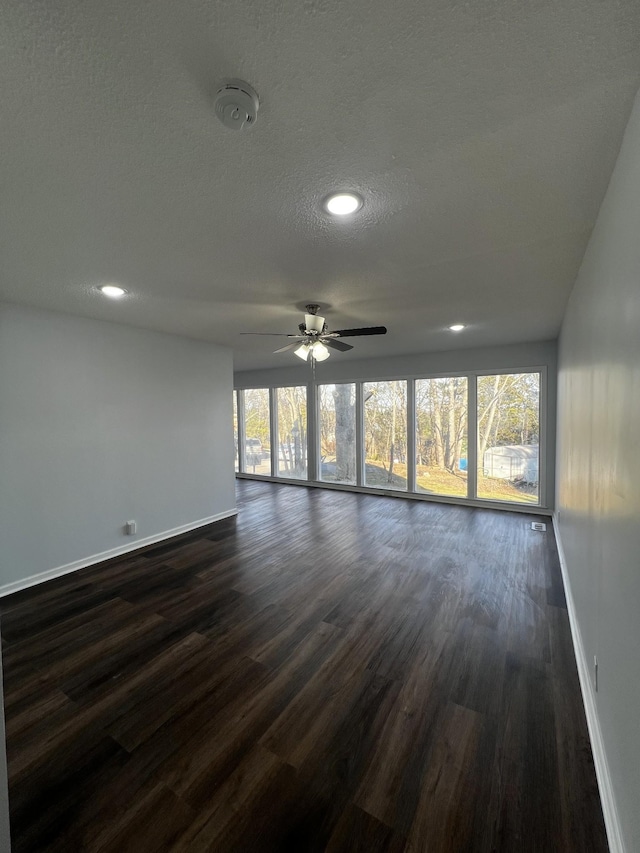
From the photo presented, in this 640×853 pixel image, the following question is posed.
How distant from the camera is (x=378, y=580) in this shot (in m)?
3.11

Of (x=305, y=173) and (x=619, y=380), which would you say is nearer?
(x=619, y=380)

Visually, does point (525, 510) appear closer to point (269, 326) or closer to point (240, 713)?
point (269, 326)

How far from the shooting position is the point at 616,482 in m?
1.31

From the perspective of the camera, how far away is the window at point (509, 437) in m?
5.12

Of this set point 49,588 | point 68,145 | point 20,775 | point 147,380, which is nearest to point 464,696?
point 20,775

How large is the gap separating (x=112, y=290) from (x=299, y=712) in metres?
3.13

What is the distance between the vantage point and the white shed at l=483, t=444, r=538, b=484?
5.13m

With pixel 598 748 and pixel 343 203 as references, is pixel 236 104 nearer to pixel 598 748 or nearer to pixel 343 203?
pixel 343 203

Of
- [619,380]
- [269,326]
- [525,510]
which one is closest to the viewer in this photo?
[619,380]

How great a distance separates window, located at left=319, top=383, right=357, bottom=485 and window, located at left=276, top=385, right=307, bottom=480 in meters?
0.44

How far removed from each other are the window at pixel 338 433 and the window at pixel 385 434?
297 mm

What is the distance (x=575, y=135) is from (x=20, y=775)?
3.34 meters

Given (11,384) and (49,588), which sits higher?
(11,384)

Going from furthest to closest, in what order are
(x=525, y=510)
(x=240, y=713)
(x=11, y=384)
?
(x=525, y=510) < (x=11, y=384) < (x=240, y=713)
